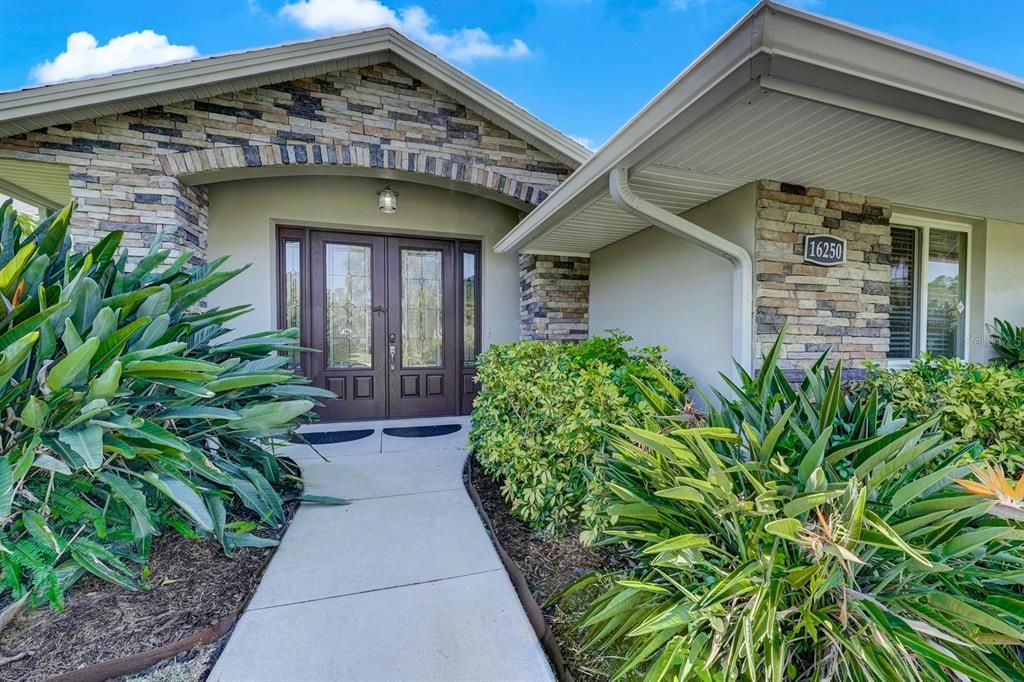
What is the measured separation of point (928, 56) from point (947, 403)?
5.36 ft

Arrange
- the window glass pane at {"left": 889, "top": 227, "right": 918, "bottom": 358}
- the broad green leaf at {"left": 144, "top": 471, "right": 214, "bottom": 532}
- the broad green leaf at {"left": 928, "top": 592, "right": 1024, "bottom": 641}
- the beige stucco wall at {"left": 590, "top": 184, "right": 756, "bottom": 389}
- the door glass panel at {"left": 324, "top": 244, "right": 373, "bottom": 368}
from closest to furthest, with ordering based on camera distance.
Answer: the broad green leaf at {"left": 928, "top": 592, "right": 1024, "bottom": 641} < the broad green leaf at {"left": 144, "top": 471, "right": 214, "bottom": 532} < the beige stucco wall at {"left": 590, "top": 184, "right": 756, "bottom": 389} < the window glass pane at {"left": 889, "top": 227, "right": 918, "bottom": 358} < the door glass panel at {"left": 324, "top": 244, "right": 373, "bottom": 368}

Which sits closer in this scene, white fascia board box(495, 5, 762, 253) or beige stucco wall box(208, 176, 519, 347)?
white fascia board box(495, 5, 762, 253)

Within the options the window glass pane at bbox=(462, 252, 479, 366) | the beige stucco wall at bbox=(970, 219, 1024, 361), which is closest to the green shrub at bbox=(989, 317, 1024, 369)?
the beige stucco wall at bbox=(970, 219, 1024, 361)

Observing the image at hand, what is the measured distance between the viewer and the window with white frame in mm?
4055

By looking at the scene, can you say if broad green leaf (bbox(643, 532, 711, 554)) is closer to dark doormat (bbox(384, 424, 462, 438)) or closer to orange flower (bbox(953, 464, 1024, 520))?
orange flower (bbox(953, 464, 1024, 520))

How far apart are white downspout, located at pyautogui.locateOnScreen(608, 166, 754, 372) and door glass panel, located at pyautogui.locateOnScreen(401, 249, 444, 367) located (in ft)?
10.6

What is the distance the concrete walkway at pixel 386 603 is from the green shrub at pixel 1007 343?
5368 millimetres

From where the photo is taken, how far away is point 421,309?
18.1 ft

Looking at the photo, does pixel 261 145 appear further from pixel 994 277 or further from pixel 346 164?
pixel 994 277

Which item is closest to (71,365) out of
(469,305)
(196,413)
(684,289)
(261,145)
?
(196,413)

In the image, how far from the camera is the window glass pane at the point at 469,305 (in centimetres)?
567

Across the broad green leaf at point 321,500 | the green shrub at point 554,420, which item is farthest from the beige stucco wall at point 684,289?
the broad green leaf at point 321,500

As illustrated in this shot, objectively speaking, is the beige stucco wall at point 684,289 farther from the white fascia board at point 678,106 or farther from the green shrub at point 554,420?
the white fascia board at point 678,106

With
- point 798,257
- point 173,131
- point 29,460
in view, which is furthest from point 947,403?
point 173,131
